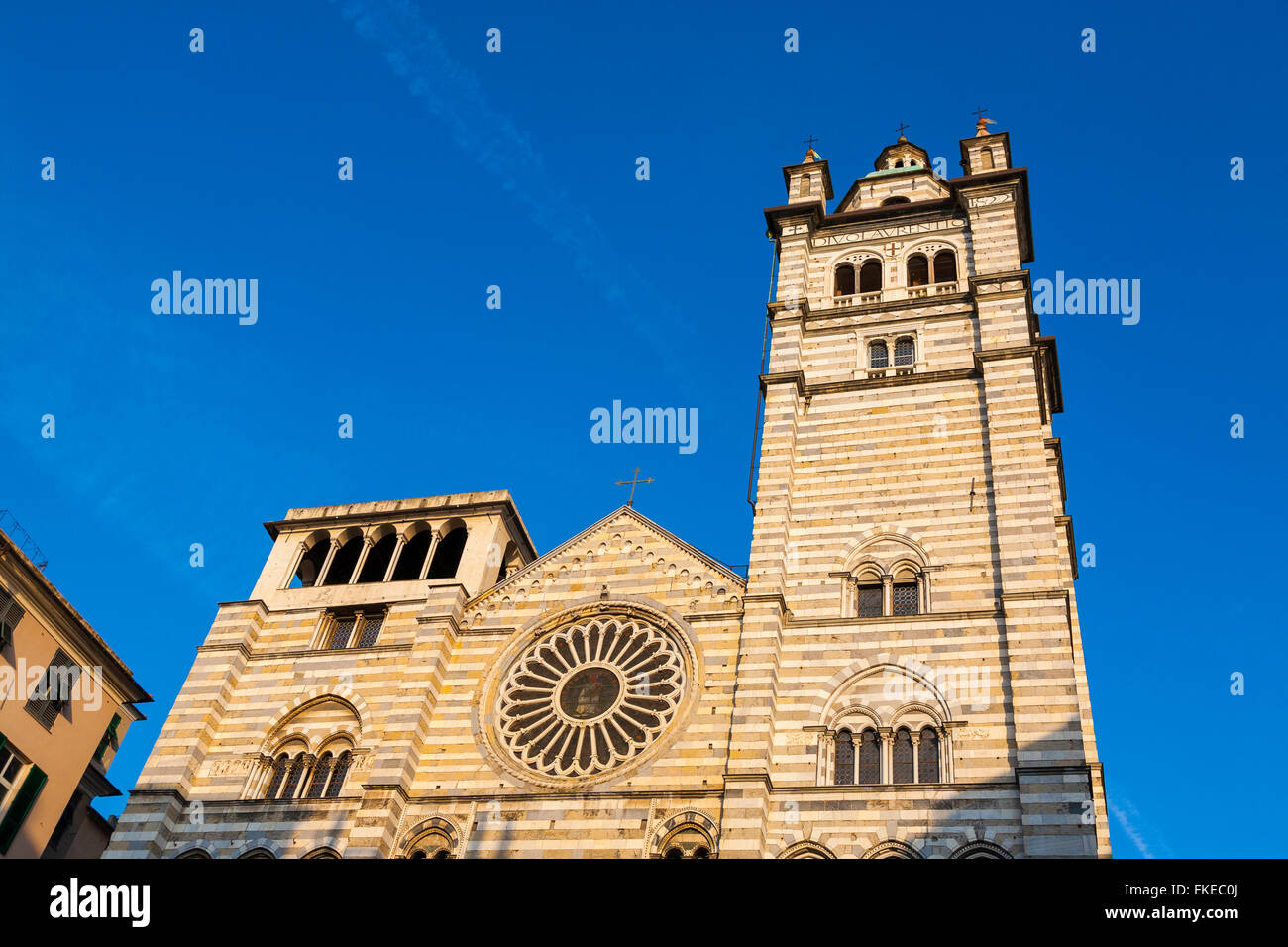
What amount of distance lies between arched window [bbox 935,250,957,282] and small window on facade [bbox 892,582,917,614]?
11897 mm

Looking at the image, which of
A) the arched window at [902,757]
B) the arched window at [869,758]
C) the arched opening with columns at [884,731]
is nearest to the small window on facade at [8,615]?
the arched opening with columns at [884,731]

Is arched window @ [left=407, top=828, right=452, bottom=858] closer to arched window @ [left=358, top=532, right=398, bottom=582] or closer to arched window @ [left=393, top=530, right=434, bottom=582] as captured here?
arched window @ [left=393, top=530, right=434, bottom=582]

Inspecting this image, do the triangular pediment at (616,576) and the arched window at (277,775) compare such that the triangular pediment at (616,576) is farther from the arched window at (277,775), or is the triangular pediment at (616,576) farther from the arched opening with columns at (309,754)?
the arched window at (277,775)

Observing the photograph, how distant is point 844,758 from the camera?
23.9m

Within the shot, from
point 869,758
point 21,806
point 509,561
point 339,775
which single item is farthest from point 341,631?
point 869,758

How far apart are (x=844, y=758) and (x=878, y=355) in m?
12.8

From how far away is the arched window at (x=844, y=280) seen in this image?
3550 cm

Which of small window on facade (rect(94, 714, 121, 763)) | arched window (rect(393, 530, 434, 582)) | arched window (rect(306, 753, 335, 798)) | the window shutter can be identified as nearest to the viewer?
arched window (rect(306, 753, 335, 798))

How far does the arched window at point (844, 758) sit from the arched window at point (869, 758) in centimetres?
19

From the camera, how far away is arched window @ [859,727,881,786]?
2342 centimetres

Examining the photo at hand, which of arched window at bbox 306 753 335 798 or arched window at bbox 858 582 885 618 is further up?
arched window at bbox 858 582 885 618

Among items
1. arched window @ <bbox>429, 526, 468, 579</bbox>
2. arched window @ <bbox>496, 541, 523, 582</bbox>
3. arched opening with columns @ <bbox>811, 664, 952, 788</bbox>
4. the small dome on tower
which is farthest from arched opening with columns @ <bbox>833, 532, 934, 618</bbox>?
the small dome on tower
